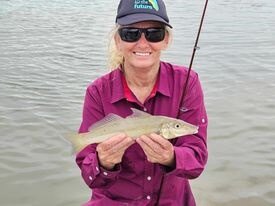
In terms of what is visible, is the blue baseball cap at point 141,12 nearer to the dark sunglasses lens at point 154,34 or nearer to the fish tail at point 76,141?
the dark sunglasses lens at point 154,34

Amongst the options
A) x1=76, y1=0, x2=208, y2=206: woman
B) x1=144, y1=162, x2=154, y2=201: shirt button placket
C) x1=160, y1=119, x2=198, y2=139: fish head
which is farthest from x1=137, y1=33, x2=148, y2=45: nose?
x1=144, y1=162, x2=154, y2=201: shirt button placket

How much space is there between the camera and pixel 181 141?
4160 millimetres

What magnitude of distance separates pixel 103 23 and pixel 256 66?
785 cm

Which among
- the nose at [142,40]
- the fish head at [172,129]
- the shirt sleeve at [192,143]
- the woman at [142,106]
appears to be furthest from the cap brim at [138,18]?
the fish head at [172,129]

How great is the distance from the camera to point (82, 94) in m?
9.97

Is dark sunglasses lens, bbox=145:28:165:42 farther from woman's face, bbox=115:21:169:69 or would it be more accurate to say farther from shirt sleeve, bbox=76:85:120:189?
shirt sleeve, bbox=76:85:120:189

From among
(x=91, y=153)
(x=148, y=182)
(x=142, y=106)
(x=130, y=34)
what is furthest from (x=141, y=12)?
(x=148, y=182)

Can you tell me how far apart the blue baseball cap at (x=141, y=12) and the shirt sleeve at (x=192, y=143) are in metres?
0.64

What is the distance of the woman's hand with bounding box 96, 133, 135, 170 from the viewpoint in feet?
11.8

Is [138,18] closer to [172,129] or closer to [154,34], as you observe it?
[154,34]

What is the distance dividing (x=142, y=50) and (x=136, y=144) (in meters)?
A: 0.77

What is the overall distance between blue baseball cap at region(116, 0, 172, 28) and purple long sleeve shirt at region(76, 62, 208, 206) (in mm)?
494

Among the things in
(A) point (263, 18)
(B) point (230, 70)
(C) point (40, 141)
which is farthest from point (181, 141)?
(A) point (263, 18)

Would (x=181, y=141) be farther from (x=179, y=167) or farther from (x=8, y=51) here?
(x=8, y=51)
